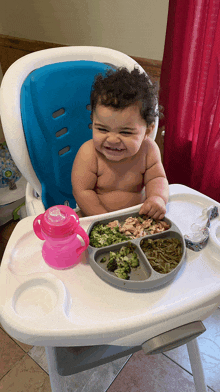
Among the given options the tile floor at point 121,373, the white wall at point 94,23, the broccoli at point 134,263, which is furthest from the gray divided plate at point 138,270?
the white wall at point 94,23

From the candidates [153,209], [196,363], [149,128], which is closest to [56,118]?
[149,128]

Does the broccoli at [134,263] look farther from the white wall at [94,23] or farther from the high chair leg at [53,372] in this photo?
the white wall at [94,23]

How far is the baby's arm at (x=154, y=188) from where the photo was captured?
0.70 metres

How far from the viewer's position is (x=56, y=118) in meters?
0.83

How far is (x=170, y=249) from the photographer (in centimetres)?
61

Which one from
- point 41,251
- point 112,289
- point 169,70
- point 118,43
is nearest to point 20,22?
point 118,43

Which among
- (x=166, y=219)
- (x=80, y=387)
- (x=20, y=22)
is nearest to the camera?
(x=166, y=219)

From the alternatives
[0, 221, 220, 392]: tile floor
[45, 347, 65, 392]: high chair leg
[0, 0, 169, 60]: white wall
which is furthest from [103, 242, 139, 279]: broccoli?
[0, 0, 169, 60]: white wall

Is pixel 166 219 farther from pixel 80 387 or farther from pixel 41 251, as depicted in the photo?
pixel 80 387

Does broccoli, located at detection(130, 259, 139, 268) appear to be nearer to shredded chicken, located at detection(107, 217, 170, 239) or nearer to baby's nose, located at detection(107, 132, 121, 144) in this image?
shredded chicken, located at detection(107, 217, 170, 239)

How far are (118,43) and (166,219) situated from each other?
103cm

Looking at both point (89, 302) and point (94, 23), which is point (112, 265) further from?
point (94, 23)

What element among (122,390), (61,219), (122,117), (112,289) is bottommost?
(122,390)

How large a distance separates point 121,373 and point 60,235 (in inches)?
30.5
